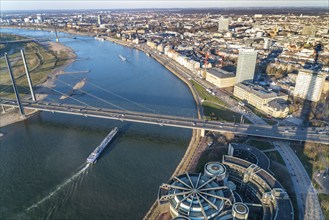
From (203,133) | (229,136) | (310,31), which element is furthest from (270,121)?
(310,31)

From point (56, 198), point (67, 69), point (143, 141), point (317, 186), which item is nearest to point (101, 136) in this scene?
point (143, 141)

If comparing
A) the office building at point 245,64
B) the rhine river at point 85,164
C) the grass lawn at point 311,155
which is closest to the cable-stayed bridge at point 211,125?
the grass lawn at point 311,155

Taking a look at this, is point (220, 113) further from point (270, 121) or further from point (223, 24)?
point (223, 24)

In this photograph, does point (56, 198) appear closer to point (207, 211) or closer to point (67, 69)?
point (207, 211)

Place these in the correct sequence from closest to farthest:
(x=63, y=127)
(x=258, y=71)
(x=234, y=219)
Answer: (x=234, y=219) → (x=63, y=127) → (x=258, y=71)

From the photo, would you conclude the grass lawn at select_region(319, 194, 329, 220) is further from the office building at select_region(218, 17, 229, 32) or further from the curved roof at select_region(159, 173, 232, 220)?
the office building at select_region(218, 17, 229, 32)

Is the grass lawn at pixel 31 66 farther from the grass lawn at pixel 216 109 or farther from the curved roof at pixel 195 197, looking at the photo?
the curved roof at pixel 195 197

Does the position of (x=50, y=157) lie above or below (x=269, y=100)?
below

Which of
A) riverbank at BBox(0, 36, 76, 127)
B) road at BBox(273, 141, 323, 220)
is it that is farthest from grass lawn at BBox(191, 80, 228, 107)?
riverbank at BBox(0, 36, 76, 127)
